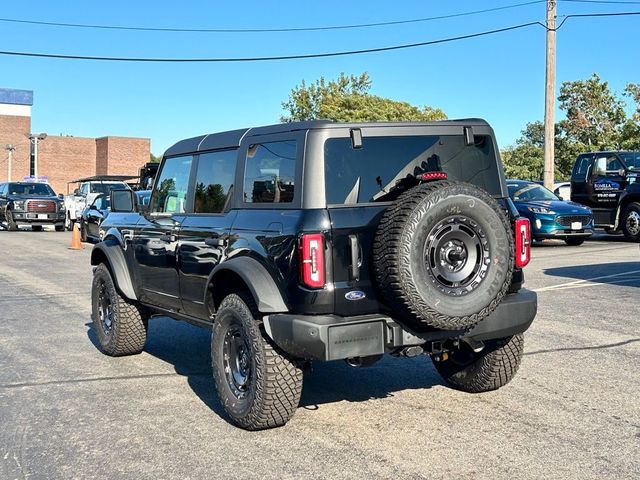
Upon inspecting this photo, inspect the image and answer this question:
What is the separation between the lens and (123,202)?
6961 mm

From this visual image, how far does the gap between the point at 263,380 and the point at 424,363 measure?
2.45 m

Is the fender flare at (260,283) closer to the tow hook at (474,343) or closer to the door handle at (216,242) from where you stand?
the door handle at (216,242)

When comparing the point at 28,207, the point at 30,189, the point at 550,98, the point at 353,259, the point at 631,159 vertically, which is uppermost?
the point at 550,98

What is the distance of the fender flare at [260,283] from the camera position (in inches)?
182

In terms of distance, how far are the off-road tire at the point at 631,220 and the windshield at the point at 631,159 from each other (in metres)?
1.20

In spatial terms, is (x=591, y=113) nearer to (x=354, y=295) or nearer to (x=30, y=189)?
(x=30, y=189)

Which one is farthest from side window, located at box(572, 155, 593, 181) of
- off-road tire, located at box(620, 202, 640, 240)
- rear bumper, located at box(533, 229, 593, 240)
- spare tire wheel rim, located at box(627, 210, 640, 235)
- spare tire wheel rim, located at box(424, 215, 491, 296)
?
spare tire wheel rim, located at box(424, 215, 491, 296)

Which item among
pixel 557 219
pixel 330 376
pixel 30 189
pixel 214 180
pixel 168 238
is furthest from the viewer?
pixel 30 189

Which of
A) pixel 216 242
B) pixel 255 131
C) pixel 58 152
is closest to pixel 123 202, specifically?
pixel 216 242

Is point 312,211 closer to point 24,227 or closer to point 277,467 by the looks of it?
point 277,467

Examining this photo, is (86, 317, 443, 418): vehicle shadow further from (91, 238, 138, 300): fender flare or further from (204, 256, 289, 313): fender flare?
(91, 238, 138, 300): fender flare

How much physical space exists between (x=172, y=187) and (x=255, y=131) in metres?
1.39

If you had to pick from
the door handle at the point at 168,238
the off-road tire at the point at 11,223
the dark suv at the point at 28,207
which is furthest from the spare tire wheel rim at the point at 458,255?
the off-road tire at the point at 11,223

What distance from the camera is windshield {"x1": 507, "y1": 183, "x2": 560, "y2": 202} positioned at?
1931 centimetres
